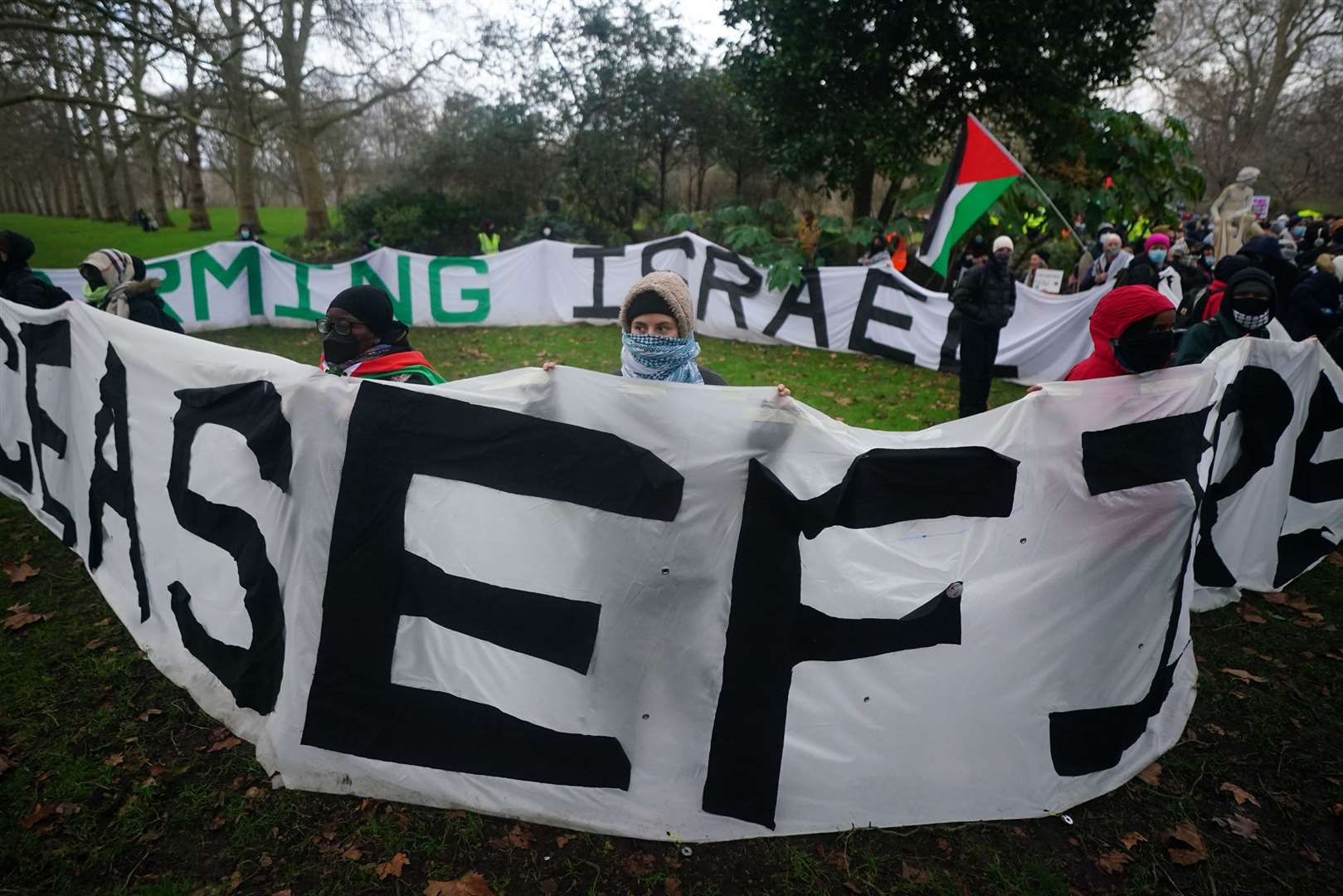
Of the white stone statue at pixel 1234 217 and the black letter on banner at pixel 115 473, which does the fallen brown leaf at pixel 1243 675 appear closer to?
the black letter on banner at pixel 115 473

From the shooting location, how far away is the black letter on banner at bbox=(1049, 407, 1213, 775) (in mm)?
2965

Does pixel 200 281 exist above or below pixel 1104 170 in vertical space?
below

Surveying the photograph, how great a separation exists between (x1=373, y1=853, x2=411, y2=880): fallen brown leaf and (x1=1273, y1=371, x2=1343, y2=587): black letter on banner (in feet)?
17.4

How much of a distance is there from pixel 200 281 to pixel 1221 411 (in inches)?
548

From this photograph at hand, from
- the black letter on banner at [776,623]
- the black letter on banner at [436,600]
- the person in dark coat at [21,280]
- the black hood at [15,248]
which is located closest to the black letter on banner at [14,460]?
the person in dark coat at [21,280]

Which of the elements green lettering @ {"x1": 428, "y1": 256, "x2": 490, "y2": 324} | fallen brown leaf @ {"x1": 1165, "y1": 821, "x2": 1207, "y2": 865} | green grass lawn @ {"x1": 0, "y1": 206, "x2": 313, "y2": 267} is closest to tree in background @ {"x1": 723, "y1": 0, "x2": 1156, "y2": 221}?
green lettering @ {"x1": 428, "y1": 256, "x2": 490, "y2": 324}

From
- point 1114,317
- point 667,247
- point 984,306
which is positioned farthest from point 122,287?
point 667,247

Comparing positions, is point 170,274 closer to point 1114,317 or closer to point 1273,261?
point 1114,317

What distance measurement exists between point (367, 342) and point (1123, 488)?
3.25 m

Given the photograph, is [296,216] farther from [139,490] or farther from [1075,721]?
[1075,721]

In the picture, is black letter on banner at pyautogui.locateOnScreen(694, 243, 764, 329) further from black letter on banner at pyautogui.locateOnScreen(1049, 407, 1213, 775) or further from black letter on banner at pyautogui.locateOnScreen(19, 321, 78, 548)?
black letter on banner at pyautogui.locateOnScreen(1049, 407, 1213, 775)

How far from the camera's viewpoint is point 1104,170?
500 inches

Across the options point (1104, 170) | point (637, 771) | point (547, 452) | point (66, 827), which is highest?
point (1104, 170)

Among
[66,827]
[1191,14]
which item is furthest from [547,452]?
[1191,14]
